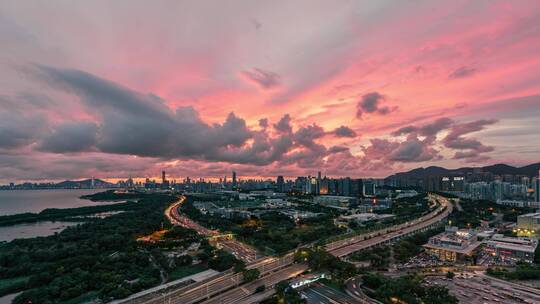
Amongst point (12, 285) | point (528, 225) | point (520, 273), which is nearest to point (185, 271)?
point (12, 285)

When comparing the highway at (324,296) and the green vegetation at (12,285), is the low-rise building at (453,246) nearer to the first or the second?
the highway at (324,296)

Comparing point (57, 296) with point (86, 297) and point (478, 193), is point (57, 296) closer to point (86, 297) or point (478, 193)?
point (86, 297)

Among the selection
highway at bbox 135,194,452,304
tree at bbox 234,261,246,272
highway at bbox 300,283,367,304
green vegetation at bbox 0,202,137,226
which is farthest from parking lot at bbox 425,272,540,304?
green vegetation at bbox 0,202,137,226

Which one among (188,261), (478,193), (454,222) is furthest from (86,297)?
(478,193)

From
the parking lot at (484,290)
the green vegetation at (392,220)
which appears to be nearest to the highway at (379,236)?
the green vegetation at (392,220)

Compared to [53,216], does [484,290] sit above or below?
above

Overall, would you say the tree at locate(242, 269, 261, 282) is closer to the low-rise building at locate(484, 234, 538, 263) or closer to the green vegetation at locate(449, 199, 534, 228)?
the low-rise building at locate(484, 234, 538, 263)

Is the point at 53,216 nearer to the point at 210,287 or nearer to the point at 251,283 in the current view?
the point at 210,287
